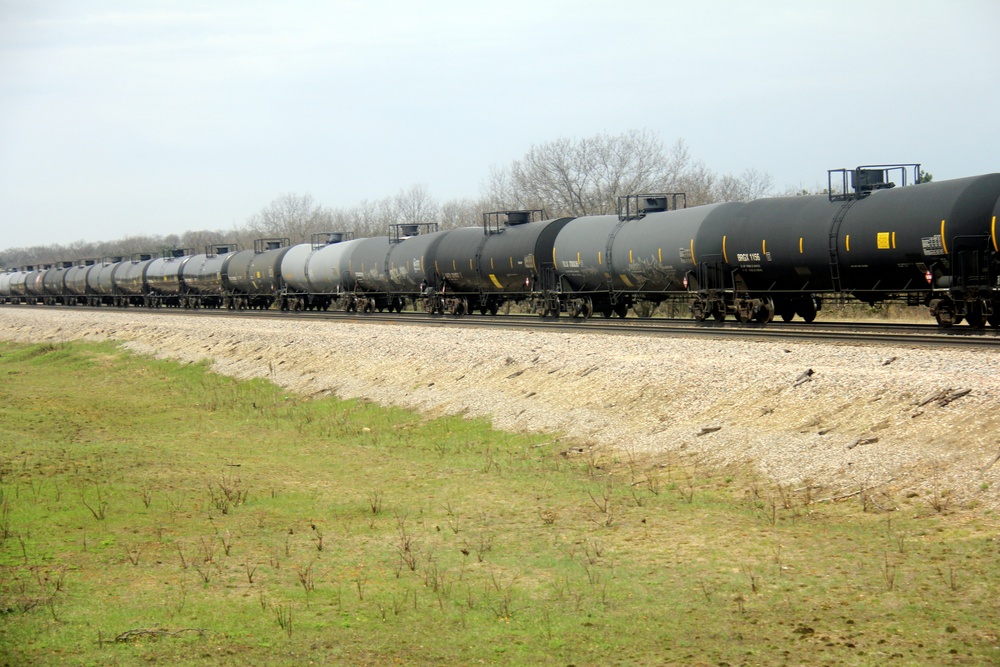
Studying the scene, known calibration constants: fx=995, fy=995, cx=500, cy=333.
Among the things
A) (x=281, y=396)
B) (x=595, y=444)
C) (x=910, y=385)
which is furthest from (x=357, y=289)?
(x=910, y=385)

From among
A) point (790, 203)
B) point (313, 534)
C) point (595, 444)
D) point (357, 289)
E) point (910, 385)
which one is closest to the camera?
point (313, 534)

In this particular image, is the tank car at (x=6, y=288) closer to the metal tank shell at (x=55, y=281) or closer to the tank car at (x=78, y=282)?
the metal tank shell at (x=55, y=281)

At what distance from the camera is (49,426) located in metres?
22.7

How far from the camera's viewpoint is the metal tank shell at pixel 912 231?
21.5 meters

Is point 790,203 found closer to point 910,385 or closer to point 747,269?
point 747,269

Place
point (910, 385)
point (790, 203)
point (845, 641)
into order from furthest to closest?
point (790, 203)
point (910, 385)
point (845, 641)

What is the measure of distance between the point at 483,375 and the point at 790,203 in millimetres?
10159

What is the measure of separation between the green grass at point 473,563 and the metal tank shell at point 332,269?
32.9 m

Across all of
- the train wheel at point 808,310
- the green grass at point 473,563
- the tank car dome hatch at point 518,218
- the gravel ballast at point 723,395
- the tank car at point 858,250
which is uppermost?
the tank car dome hatch at point 518,218

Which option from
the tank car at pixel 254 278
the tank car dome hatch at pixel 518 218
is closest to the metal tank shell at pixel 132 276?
the tank car at pixel 254 278

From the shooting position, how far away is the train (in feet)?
71.9

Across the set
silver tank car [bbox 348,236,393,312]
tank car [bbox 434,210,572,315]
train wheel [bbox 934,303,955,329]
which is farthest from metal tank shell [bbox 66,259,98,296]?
train wheel [bbox 934,303,955,329]

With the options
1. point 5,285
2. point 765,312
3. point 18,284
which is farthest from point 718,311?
point 5,285

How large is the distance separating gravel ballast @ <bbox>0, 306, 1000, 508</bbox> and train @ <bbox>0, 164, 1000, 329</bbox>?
4.20 meters
